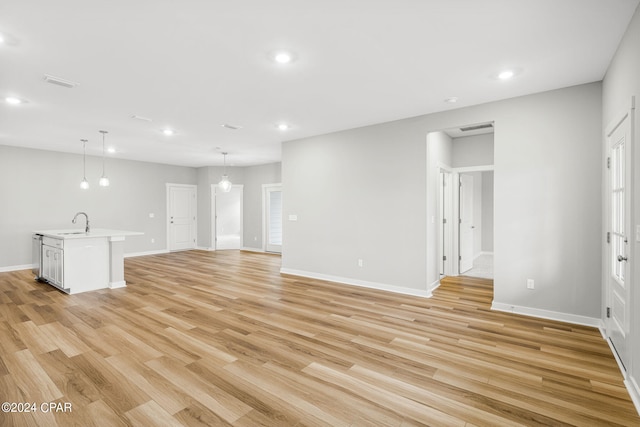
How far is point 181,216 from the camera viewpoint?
9984 mm

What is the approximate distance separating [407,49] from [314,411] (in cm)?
296

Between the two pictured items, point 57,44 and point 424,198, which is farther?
point 424,198

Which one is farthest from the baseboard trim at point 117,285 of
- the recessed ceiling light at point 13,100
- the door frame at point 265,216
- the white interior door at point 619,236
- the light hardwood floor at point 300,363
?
the white interior door at point 619,236

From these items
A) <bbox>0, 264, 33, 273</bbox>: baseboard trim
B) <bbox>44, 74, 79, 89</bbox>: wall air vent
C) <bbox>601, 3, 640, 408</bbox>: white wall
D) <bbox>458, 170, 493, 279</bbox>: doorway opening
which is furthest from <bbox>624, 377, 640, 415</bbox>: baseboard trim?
<bbox>0, 264, 33, 273</bbox>: baseboard trim

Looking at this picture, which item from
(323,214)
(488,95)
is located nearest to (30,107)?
(323,214)

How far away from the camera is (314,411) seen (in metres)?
2.06

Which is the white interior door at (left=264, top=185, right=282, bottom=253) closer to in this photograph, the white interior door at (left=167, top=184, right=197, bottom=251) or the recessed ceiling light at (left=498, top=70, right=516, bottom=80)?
the white interior door at (left=167, top=184, right=197, bottom=251)

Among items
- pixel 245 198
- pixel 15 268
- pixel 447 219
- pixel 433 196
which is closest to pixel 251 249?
pixel 245 198

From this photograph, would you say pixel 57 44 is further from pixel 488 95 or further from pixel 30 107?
pixel 488 95

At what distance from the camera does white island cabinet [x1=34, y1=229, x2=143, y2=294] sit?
4957mm

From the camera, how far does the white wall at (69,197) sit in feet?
22.2

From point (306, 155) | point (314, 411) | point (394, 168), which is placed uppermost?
point (306, 155)

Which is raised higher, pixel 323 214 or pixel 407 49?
pixel 407 49

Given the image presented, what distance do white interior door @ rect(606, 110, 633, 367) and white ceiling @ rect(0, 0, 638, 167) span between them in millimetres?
850
